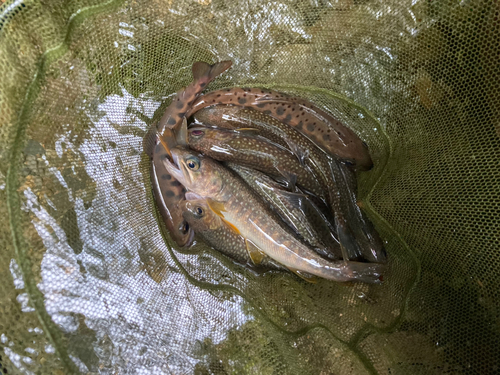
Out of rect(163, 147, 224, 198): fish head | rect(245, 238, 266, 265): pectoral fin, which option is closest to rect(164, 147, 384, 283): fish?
rect(163, 147, 224, 198): fish head

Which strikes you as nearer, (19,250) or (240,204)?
(19,250)

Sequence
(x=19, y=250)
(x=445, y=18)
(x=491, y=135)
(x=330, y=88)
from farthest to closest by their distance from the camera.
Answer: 1. (x=330, y=88)
2. (x=445, y=18)
3. (x=491, y=135)
4. (x=19, y=250)

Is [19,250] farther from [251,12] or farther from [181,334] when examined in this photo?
[251,12]

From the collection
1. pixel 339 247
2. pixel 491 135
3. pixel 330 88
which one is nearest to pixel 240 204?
pixel 339 247

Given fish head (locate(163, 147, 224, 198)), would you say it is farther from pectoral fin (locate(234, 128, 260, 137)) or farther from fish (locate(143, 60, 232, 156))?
pectoral fin (locate(234, 128, 260, 137))

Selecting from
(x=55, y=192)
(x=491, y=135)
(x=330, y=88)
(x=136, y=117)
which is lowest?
(x=491, y=135)
